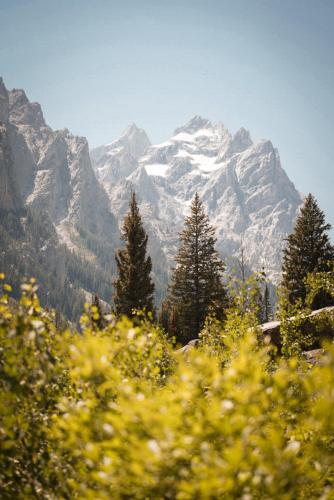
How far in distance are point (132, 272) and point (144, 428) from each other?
78.2ft

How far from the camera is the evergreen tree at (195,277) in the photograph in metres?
28.8

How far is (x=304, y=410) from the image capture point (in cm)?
475

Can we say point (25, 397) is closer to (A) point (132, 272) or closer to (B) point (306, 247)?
(A) point (132, 272)

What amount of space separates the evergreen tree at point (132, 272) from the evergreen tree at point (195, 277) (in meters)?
3.72

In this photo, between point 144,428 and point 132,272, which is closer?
point 144,428

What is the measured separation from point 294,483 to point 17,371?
114 inches

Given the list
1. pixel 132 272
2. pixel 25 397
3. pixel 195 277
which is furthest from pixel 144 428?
pixel 195 277

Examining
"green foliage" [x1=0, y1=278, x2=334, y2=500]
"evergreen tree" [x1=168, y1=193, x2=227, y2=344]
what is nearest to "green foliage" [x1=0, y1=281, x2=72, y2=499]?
"green foliage" [x1=0, y1=278, x2=334, y2=500]

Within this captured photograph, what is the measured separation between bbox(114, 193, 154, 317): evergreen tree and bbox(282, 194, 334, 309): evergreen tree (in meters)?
11.5

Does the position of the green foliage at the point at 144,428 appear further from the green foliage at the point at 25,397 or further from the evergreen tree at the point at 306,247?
the evergreen tree at the point at 306,247

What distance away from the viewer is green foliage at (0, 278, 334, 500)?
2564mm

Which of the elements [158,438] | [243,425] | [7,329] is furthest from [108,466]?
[7,329]

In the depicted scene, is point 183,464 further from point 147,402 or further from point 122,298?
point 122,298

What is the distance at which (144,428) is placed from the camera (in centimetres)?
279
